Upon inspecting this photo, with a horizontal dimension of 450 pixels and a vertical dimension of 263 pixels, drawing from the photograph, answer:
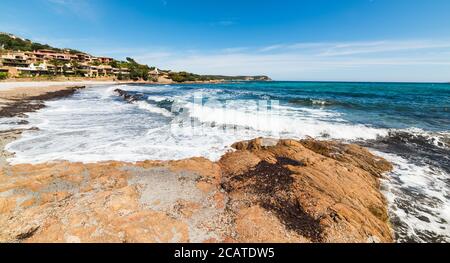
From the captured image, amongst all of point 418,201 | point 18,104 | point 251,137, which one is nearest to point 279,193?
point 418,201

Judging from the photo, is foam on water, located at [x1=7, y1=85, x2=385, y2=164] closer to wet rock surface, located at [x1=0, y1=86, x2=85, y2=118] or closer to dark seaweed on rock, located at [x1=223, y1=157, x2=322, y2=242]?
dark seaweed on rock, located at [x1=223, y1=157, x2=322, y2=242]

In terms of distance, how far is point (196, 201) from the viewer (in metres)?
5.45

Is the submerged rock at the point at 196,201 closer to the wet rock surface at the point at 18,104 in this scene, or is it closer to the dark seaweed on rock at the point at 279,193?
the dark seaweed on rock at the point at 279,193

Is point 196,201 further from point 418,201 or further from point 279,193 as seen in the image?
point 418,201

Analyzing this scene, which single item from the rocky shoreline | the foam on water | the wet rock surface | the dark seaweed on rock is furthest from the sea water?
the wet rock surface

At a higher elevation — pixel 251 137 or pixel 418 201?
pixel 251 137

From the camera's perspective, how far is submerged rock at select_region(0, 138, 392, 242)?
4.28 meters

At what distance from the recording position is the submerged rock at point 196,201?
4.28 m

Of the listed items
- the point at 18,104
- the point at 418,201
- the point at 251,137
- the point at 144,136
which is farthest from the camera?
the point at 18,104

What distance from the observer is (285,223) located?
4594mm

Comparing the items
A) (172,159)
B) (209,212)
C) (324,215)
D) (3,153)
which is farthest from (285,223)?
(3,153)

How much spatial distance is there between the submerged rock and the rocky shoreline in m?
0.02
